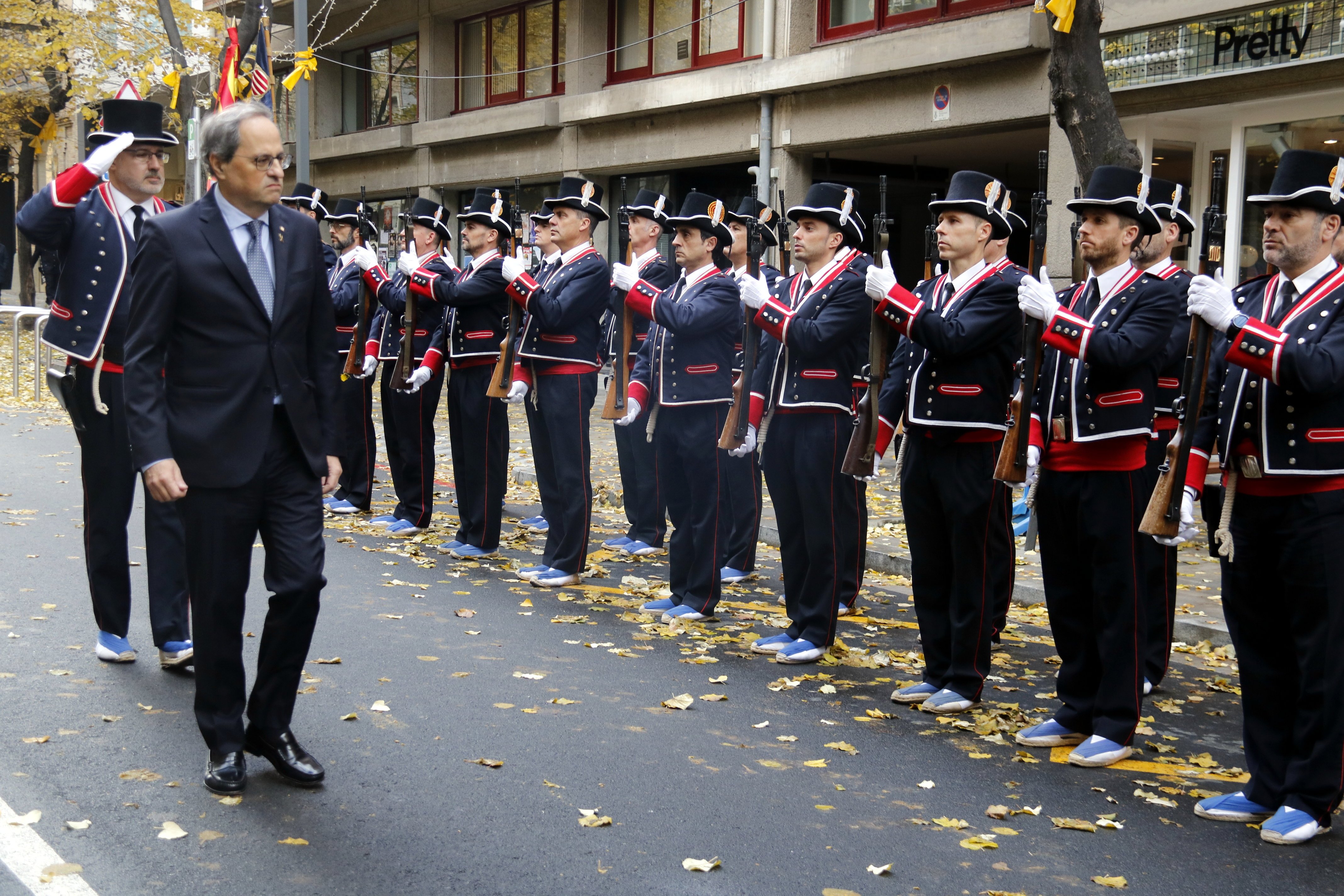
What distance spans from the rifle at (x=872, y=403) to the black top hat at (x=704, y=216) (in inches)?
59.4

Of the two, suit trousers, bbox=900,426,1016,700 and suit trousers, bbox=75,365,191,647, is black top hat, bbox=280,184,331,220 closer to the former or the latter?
suit trousers, bbox=75,365,191,647

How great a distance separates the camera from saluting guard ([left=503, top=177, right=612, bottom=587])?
27.2 feet

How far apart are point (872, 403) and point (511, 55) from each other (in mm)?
20311

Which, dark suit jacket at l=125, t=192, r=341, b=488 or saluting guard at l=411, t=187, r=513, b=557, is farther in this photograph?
saluting guard at l=411, t=187, r=513, b=557

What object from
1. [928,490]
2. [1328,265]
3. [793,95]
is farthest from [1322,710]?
[793,95]

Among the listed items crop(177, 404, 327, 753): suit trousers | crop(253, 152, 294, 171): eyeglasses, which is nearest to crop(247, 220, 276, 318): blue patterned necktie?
crop(253, 152, 294, 171): eyeglasses

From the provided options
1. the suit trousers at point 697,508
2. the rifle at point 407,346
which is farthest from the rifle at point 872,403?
the rifle at point 407,346

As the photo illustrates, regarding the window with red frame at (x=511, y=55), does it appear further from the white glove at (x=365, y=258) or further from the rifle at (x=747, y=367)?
the rifle at (x=747, y=367)

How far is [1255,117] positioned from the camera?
1350cm

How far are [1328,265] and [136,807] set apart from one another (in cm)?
431

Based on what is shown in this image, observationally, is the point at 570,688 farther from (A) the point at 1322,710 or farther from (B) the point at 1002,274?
(A) the point at 1322,710

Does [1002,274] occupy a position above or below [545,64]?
below

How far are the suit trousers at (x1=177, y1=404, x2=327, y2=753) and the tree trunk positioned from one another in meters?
6.75

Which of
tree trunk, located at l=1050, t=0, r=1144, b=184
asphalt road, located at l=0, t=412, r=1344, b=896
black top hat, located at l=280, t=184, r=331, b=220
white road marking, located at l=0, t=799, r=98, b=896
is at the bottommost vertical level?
asphalt road, located at l=0, t=412, r=1344, b=896
